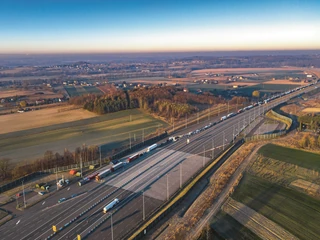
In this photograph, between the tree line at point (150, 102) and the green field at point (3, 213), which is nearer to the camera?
the green field at point (3, 213)

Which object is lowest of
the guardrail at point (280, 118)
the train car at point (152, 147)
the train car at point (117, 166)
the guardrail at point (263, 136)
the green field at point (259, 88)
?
the green field at point (259, 88)

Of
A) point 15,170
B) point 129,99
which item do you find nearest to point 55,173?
point 15,170

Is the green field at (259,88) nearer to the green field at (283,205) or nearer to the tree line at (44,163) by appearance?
the tree line at (44,163)

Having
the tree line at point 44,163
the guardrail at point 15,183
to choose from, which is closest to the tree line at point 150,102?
the tree line at point 44,163

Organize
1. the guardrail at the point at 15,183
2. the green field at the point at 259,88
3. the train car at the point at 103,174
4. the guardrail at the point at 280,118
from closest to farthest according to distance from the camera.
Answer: the guardrail at the point at 15,183 < the train car at the point at 103,174 < the guardrail at the point at 280,118 < the green field at the point at 259,88

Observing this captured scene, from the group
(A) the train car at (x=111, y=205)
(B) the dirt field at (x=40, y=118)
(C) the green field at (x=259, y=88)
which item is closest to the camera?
(A) the train car at (x=111, y=205)

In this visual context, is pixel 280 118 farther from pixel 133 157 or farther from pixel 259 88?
pixel 259 88

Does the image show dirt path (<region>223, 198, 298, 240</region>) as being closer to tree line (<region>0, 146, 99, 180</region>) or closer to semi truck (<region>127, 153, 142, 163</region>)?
semi truck (<region>127, 153, 142, 163</region>)

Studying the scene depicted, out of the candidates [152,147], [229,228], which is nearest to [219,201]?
[229,228]
